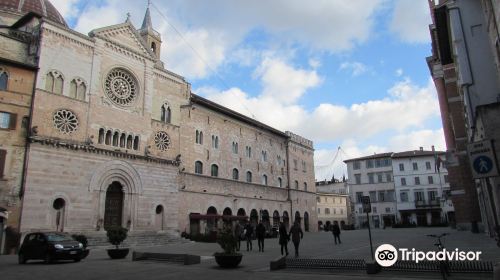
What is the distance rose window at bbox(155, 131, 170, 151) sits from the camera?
3212cm

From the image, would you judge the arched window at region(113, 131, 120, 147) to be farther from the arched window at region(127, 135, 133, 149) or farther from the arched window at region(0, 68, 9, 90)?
the arched window at region(0, 68, 9, 90)

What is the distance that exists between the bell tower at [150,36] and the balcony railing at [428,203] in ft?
163

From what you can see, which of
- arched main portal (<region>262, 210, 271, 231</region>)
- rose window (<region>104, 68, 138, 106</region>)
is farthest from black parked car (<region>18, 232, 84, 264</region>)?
arched main portal (<region>262, 210, 271, 231</region>)

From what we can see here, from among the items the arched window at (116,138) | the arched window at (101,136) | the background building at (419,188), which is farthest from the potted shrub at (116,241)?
the background building at (419,188)

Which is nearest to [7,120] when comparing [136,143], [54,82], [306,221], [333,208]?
[54,82]

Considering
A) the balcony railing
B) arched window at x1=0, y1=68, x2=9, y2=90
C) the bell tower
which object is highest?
the bell tower

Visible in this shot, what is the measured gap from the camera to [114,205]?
28094mm

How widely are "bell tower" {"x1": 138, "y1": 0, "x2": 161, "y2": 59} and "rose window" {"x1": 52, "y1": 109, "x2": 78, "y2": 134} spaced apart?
15.1 metres

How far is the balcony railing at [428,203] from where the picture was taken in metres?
63.2

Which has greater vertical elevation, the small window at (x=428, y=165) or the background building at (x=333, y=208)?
the small window at (x=428, y=165)

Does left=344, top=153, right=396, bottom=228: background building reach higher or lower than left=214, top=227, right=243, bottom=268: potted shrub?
higher

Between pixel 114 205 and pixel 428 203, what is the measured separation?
177 feet

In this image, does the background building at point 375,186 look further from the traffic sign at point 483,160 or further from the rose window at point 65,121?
the traffic sign at point 483,160

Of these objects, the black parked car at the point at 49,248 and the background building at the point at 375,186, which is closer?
the black parked car at the point at 49,248
